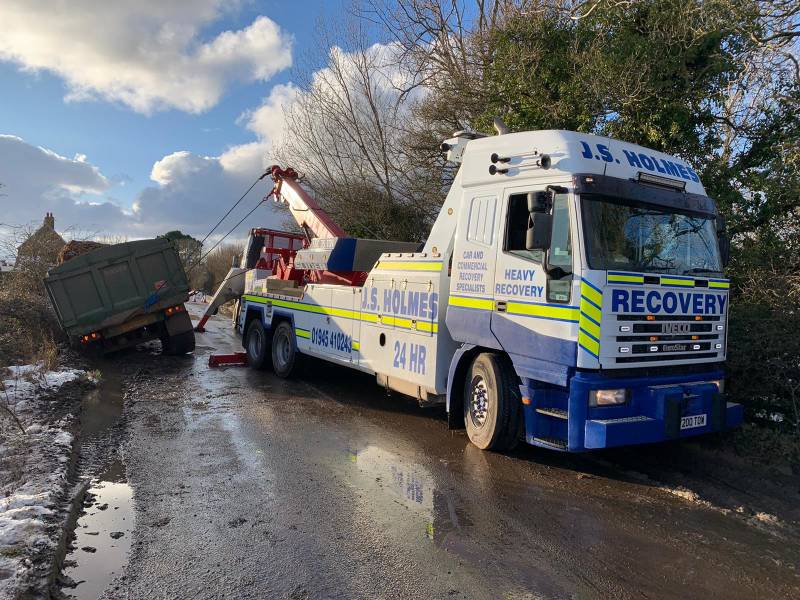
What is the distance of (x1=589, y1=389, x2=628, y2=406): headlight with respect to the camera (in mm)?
5133

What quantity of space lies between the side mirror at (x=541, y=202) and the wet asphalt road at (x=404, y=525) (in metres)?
2.54

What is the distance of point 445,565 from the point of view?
12.6ft

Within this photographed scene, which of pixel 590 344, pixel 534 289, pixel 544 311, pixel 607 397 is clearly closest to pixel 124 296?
pixel 534 289

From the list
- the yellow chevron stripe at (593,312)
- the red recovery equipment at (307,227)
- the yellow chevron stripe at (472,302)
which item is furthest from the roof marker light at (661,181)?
the red recovery equipment at (307,227)

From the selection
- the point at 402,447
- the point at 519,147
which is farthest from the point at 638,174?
the point at 402,447

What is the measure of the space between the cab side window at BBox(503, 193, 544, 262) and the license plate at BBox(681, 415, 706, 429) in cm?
214

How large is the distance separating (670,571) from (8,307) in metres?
14.3

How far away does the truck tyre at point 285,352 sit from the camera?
34.5 ft

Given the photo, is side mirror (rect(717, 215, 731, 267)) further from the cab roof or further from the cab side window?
the cab side window

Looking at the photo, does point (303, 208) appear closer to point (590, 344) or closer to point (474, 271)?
point (474, 271)

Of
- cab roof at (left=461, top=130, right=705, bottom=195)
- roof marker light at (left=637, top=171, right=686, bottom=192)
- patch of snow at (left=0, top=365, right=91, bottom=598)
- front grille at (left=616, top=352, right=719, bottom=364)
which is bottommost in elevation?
patch of snow at (left=0, top=365, right=91, bottom=598)

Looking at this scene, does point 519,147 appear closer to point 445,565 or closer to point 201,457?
point 445,565

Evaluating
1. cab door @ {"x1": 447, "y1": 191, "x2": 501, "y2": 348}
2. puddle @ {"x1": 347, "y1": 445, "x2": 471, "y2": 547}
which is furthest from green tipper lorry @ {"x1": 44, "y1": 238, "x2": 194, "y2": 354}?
cab door @ {"x1": 447, "y1": 191, "x2": 501, "y2": 348}

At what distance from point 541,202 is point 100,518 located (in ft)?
14.8
